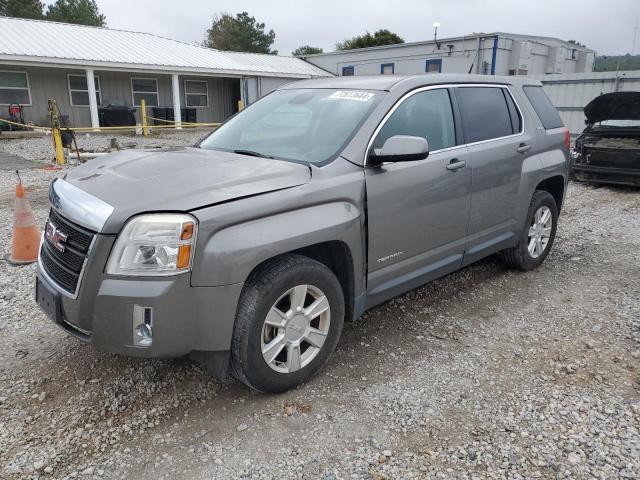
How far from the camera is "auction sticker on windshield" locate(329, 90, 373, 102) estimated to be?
11.6 ft

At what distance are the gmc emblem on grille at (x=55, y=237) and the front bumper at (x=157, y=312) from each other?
0.30 metres

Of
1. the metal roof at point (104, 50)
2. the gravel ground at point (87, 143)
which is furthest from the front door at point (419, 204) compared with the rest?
the metal roof at point (104, 50)

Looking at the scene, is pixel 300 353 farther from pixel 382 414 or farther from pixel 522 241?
pixel 522 241

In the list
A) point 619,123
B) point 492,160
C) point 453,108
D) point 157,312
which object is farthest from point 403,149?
point 619,123

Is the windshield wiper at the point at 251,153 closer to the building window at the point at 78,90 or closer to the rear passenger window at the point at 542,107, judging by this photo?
the rear passenger window at the point at 542,107

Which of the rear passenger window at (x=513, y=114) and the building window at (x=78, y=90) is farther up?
the building window at (x=78, y=90)

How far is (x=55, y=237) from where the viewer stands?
9.33ft

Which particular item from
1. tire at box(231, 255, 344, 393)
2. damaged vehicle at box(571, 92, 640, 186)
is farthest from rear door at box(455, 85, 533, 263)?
damaged vehicle at box(571, 92, 640, 186)

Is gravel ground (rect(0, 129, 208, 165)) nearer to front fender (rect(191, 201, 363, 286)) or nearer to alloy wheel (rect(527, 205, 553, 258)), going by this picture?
alloy wheel (rect(527, 205, 553, 258))

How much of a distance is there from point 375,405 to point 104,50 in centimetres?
2178

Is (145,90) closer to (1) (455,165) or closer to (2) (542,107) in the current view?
(2) (542,107)

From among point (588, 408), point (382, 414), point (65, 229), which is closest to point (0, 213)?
point (65, 229)

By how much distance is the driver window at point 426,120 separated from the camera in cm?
347

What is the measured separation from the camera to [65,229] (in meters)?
2.77
